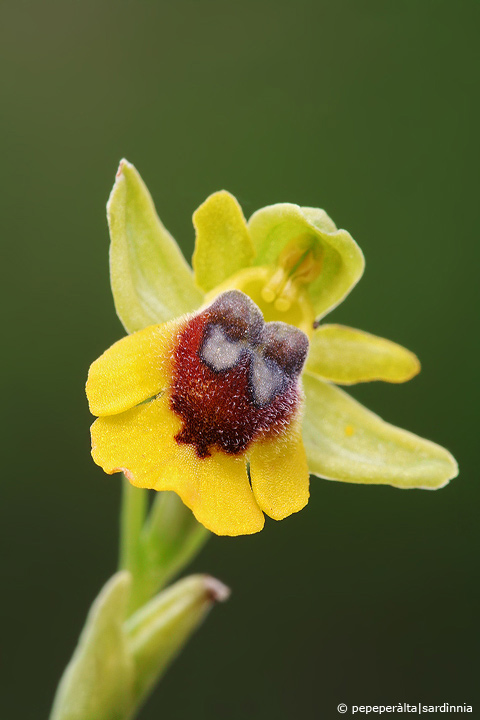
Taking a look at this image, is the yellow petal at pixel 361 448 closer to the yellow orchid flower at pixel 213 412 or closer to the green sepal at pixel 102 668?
the yellow orchid flower at pixel 213 412

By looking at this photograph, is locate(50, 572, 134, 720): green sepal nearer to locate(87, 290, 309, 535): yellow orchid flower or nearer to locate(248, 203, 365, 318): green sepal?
locate(87, 290, 309, 535): yellow orchid flower

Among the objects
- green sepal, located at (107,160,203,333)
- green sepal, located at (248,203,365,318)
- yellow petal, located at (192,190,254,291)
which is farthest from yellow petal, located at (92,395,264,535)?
green sepal, located at (248,203,365,318)

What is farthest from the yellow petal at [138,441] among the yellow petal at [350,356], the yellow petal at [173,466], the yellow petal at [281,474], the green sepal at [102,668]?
the yellow petal at [350,356]

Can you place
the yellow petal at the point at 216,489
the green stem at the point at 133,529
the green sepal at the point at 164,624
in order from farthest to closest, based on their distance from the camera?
the green stem at the point at 133,529 < the green sepal at the point at 164,624 < the yellow petal at the point at 216,489

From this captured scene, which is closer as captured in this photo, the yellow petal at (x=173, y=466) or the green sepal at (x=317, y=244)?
the yellow petal at (x=173, y=466)

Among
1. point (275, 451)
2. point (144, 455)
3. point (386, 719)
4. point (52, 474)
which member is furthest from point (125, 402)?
point (386, 719)

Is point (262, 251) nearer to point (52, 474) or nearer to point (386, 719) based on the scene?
point (52, 474)

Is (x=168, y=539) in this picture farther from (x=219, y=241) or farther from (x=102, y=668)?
(x=219, y=241)
